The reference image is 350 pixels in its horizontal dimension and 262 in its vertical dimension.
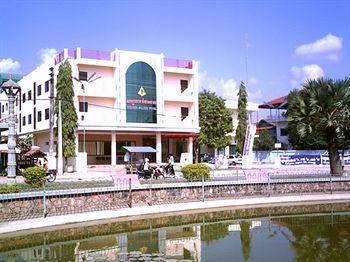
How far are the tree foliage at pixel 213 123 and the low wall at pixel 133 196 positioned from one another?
2949 centimetres

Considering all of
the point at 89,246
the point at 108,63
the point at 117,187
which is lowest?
the point at 89,246

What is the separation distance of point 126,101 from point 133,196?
90.7ft

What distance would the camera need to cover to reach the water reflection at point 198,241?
35.9 ft

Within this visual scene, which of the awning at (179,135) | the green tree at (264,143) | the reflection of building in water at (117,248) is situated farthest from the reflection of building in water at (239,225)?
the green tree at (264,143)

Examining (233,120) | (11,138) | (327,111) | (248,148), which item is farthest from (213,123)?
(11,138)

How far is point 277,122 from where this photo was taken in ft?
211

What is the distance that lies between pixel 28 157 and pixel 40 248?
24.6 meters

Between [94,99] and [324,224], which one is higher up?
[94,99]

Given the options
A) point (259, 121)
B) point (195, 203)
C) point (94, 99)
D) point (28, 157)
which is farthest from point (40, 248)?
point (259, 121)

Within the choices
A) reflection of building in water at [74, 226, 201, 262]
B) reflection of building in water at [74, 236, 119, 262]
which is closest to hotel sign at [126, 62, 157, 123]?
reflection of building in water at [74, 226, 201, 262]

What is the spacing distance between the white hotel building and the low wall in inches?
939

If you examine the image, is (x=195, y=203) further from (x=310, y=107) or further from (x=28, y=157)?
(x=28, y=157)

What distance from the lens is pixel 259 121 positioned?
71500mm

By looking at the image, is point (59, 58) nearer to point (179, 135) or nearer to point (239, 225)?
point (179, 135)
